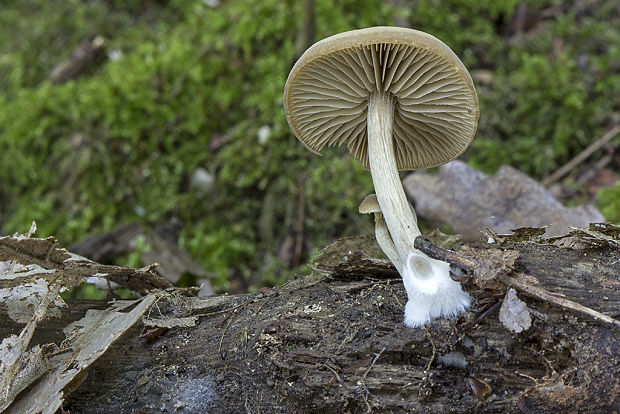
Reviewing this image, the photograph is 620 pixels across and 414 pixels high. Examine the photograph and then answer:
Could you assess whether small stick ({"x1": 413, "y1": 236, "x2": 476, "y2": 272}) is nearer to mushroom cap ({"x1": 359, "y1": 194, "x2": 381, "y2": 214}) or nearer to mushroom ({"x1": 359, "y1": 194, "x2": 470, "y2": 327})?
mushroom ({"x1": 359, "y1": 194, "x2": 470, "y2": 327})

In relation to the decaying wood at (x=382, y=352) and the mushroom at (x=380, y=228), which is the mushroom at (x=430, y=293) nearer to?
the decaying wood at (x=382, y=352)

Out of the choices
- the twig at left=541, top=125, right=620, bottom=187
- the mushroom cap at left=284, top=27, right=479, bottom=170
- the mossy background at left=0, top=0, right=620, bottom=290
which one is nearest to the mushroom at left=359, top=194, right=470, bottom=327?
the mushroom cap at left=284, top=27, right=479, bottom=170

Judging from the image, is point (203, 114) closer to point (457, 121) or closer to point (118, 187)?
point (118, 187)

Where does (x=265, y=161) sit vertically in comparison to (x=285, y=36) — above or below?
below

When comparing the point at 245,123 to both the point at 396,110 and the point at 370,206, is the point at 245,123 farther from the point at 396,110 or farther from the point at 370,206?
the point at 370,206

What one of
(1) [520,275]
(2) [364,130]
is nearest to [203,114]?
(2) [364,130]

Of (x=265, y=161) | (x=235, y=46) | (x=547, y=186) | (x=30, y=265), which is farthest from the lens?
(x=235, y=46)
